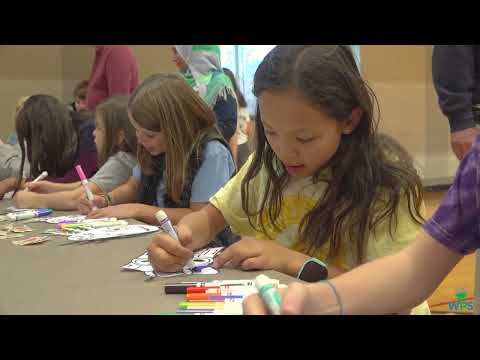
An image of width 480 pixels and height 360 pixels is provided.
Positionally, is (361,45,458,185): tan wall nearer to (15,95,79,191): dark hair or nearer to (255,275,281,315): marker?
(15,95,79,191): dark hair

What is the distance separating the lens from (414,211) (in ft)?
→ 3.33

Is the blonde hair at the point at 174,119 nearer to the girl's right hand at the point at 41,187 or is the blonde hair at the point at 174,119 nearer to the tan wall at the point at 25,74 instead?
the girl's right hand at the point at 41,187

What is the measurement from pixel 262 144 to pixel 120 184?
101 centimetres

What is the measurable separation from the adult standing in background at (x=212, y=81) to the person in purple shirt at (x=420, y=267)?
166cm

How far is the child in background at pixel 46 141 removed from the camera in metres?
2.32

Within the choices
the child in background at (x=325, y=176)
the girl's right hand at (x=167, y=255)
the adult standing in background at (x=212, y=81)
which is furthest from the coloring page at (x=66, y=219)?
the adult standing in background at (x=212, y=81)

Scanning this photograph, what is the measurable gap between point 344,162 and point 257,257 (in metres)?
0.28

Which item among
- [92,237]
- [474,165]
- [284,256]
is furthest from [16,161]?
[474,165]

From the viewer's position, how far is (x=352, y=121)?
3.51 ft

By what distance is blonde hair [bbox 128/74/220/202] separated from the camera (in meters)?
1.64
